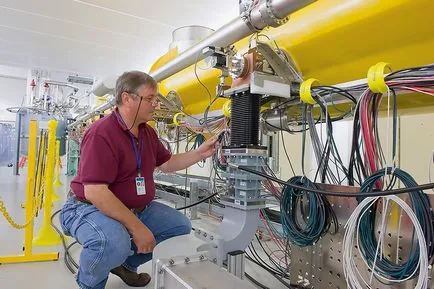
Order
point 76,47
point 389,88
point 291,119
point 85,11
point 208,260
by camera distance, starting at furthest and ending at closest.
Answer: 1. point 76,47
2. point 85,11
3. point 291,119
4. point 208,260
5. point 389,88

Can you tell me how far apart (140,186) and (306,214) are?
705 millimetres

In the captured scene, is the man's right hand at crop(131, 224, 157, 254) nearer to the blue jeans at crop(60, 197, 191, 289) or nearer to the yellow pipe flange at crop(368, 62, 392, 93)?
the blue jeans at crop(60, 197, 191, 289)

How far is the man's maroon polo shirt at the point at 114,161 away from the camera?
123 cm

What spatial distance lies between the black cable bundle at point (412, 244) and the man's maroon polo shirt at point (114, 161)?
35.4 inches

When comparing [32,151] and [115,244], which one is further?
[32,151]

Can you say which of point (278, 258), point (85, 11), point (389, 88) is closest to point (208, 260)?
point (389, 88)

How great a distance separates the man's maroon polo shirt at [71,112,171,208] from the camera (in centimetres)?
123

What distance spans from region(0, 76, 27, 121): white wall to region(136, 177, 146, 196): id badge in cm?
930

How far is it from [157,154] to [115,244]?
1.86 ft

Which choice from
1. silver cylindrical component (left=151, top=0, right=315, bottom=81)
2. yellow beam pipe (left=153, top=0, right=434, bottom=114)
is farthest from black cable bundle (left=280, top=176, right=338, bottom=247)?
silver cylindrical component (left=151, top=0, right=315, bottom=81)

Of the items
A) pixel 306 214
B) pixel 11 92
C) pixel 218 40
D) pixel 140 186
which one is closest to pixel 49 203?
pixel 140 186

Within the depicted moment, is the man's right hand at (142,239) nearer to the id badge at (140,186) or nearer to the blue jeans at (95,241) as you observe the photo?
the blue jeans at (95,241)

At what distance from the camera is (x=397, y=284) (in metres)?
0.87

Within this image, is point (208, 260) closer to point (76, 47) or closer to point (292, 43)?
point (292, 43)
